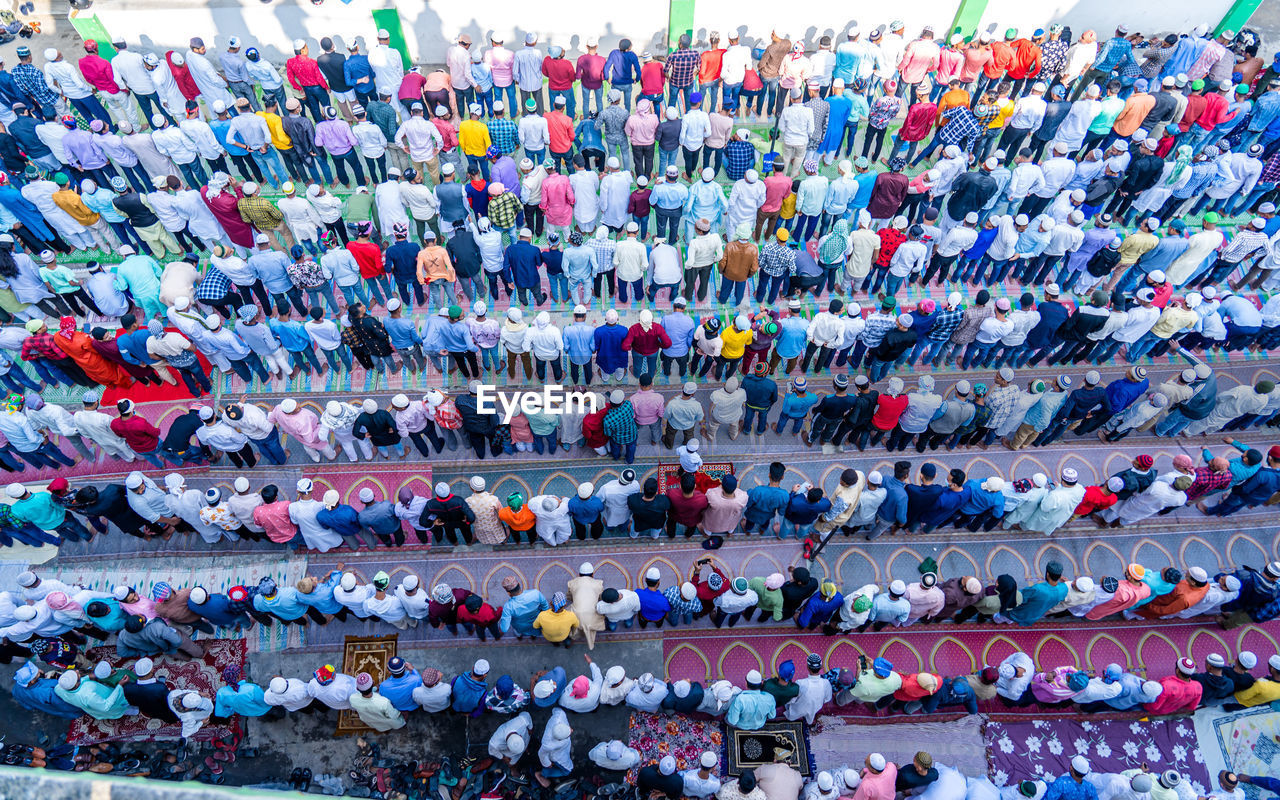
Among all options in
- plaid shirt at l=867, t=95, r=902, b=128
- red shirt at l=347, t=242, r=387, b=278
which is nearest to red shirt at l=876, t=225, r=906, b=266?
plaid shirt at l=867, t=95, r=902, b=128

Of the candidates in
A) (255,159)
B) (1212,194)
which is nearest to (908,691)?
(1212,194)

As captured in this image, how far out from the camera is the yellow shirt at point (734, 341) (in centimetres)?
1261

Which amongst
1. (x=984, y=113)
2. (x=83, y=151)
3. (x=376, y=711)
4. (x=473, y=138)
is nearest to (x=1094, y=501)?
(x=984, y=113)

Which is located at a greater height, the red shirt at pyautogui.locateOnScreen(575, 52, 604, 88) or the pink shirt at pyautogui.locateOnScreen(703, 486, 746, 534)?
the red shirt at pyautogui.locateOnScreen(575, 52, 604, 88)

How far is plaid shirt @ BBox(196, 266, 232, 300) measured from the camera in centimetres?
1283

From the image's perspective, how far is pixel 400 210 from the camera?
14.0m

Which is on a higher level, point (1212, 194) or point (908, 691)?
point (1212, 194)

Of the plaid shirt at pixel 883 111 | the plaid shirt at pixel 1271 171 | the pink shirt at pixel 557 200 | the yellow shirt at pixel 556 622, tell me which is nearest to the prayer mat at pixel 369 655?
the yellow shirt at pixel 556 622

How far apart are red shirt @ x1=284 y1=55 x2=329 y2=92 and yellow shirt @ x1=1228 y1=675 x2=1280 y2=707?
60.0 ft

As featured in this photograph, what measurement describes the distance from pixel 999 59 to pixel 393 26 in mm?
13137

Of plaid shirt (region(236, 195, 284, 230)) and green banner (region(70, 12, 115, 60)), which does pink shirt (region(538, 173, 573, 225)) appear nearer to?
plaid shirt (region(236, 195, 284, 230))

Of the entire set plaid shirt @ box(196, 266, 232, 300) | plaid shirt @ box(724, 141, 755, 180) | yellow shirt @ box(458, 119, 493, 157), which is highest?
yellow shirt @ box(458, 119, 493, 157)

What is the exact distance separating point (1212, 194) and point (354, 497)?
16.6 metres

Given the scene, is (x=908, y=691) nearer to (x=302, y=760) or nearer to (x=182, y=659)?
(x=302, y=760)
